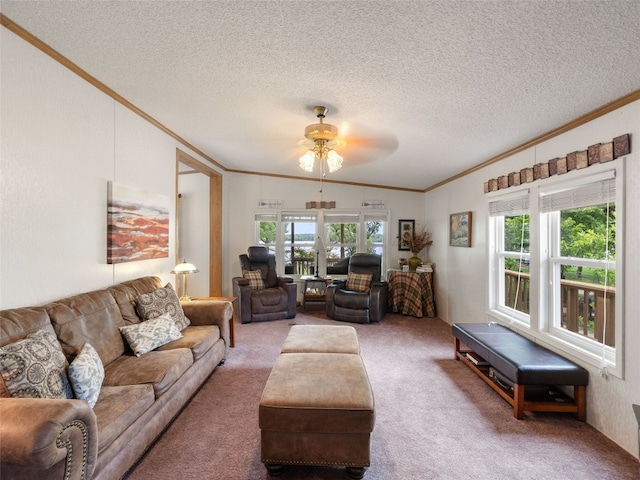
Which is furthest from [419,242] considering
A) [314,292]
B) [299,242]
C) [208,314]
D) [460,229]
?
[208,314]

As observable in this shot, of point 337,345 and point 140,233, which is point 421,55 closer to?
point 337,345

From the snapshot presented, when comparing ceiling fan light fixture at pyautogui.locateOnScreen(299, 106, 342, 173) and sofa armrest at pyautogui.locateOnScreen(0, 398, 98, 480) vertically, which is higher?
ceiling fan light fixture at pyautogui.locateOnScreen(299, 106, 342, 173)

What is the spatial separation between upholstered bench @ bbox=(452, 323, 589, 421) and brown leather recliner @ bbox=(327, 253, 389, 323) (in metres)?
2.09

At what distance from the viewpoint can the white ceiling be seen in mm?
1504

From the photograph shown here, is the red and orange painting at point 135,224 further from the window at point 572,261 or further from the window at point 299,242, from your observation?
the window at point 572,261

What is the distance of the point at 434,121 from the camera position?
2.77 meters

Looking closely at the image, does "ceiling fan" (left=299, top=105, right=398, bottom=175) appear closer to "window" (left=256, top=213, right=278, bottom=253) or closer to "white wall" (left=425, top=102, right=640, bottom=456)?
"white wall" (left=425, top=102, right=640, bottom=456)

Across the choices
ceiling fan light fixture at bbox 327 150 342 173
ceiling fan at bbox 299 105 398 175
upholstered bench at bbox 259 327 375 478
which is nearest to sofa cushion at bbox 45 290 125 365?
upholstered bench at bbox 259 327 375 478

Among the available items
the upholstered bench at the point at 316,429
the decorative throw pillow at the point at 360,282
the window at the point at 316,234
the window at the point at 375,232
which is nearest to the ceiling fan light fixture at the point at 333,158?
the upholstered bench at the point at 316,429

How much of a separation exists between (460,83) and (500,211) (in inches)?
79.4

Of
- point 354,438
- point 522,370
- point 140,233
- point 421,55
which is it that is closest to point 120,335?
point 140,233

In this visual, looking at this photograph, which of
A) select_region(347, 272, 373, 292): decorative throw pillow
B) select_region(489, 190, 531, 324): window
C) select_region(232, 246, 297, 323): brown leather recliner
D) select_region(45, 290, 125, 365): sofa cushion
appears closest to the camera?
select_region(45, 290, 125, 365): sofa cushion

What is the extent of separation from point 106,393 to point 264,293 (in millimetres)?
3226

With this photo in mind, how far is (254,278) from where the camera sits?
5363mm
